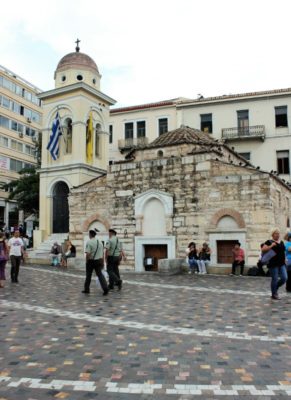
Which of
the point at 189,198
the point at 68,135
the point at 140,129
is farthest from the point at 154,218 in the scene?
the point at 140,129

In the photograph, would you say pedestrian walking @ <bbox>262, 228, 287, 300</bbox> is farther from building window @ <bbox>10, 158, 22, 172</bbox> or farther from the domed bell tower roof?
building window @ <bbox>10, 158, 22, 172</bbox>

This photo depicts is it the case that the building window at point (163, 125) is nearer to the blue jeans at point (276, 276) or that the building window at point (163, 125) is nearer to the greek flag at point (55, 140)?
the greek flag at point (55, 140)

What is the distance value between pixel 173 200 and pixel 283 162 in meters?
16.4

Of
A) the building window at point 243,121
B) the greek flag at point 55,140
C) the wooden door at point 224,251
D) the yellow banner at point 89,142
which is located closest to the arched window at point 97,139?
the yellow banner at point 89,142

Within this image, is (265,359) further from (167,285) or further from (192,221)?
(192,221)

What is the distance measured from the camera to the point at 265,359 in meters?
4.99

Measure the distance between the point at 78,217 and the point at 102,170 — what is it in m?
6.12

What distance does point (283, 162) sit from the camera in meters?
30.9

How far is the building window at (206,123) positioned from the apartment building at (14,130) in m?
18.4

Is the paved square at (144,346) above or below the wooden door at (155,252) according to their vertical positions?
below

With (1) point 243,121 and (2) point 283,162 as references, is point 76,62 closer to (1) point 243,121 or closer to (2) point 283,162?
(1) point 243,121

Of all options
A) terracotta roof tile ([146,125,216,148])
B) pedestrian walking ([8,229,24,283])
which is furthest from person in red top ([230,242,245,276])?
pedestrian walking ([8,229,24,283])

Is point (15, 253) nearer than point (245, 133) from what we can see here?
Yes

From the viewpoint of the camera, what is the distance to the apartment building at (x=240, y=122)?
3092 centimetres
